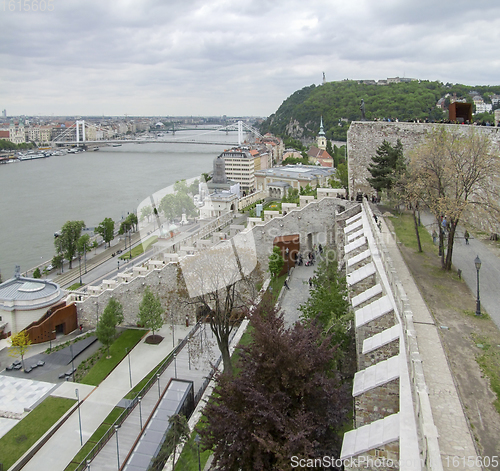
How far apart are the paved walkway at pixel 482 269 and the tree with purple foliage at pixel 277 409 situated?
3030 mm

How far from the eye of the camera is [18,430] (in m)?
9.31

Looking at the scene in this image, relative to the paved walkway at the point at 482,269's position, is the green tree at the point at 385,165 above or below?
above

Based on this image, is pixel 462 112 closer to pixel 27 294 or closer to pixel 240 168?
pixel 27 294

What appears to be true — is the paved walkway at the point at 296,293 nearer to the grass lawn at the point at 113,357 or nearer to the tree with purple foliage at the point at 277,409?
the tree with purple foliage at the point at 277,409

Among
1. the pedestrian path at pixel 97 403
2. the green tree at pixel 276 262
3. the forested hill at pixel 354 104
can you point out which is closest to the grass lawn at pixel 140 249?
the pedestrian path at pixel 97 403

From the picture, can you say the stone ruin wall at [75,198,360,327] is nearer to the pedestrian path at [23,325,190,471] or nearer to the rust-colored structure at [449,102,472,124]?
the pedestrian path at [23,325,190,471]

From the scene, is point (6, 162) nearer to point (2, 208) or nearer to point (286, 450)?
point (2, 208)

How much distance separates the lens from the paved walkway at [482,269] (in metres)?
7.07

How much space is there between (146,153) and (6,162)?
71.9 ft

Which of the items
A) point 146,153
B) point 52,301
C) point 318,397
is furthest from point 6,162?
point 318,397

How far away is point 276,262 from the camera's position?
12.4 metres

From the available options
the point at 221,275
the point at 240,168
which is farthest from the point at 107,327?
the point at 240,168

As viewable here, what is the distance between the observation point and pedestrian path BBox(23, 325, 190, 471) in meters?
8.27

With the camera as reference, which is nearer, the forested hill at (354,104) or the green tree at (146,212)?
the green tree at (146,212)
